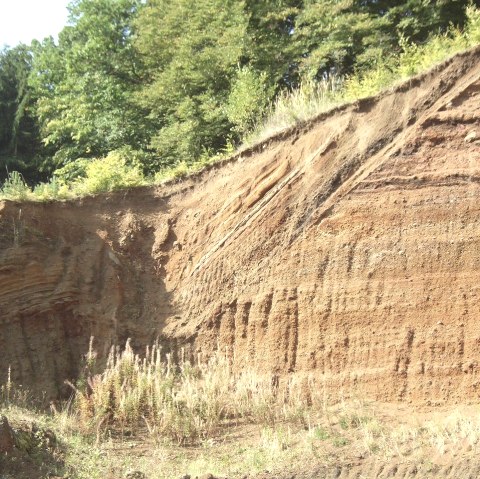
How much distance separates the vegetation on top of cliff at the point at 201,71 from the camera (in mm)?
15352

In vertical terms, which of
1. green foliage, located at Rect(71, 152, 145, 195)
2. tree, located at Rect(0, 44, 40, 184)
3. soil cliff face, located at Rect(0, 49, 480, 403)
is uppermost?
tree, located at Rect(0, 44, 40, 184)

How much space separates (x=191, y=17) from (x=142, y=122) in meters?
3.22

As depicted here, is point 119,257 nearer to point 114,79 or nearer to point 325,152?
point 325,152

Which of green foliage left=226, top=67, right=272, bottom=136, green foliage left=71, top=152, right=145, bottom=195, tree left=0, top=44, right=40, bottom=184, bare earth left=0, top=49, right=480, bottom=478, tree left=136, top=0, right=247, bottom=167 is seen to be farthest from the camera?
tree left=0, top=44, right=40, bottom=184

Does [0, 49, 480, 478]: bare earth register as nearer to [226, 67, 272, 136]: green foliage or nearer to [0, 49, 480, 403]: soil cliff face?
[0, 49, 480, 403]: soil cliff face

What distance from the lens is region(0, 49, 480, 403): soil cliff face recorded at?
11.3 metres

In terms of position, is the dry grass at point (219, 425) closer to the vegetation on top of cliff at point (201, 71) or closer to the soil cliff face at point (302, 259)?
the soil cliff face at point (302, 259)

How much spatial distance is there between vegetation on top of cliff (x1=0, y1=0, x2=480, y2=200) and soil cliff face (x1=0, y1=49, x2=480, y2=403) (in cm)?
88

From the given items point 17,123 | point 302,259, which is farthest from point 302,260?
point 17,123

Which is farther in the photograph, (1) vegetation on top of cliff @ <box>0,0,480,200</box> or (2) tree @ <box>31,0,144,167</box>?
(2) tree @ <box>31,0,144,167</box>

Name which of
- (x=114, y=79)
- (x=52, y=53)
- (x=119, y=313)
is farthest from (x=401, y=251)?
(x=52, y=53)

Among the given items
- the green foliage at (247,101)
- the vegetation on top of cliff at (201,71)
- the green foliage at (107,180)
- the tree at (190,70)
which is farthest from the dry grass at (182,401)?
the tree at (190,70)

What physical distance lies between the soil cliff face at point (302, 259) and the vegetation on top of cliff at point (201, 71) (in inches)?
34.8

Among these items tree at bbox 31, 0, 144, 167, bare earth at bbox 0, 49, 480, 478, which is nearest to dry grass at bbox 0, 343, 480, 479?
bare earth at bbox 0, 49, 480, 478
